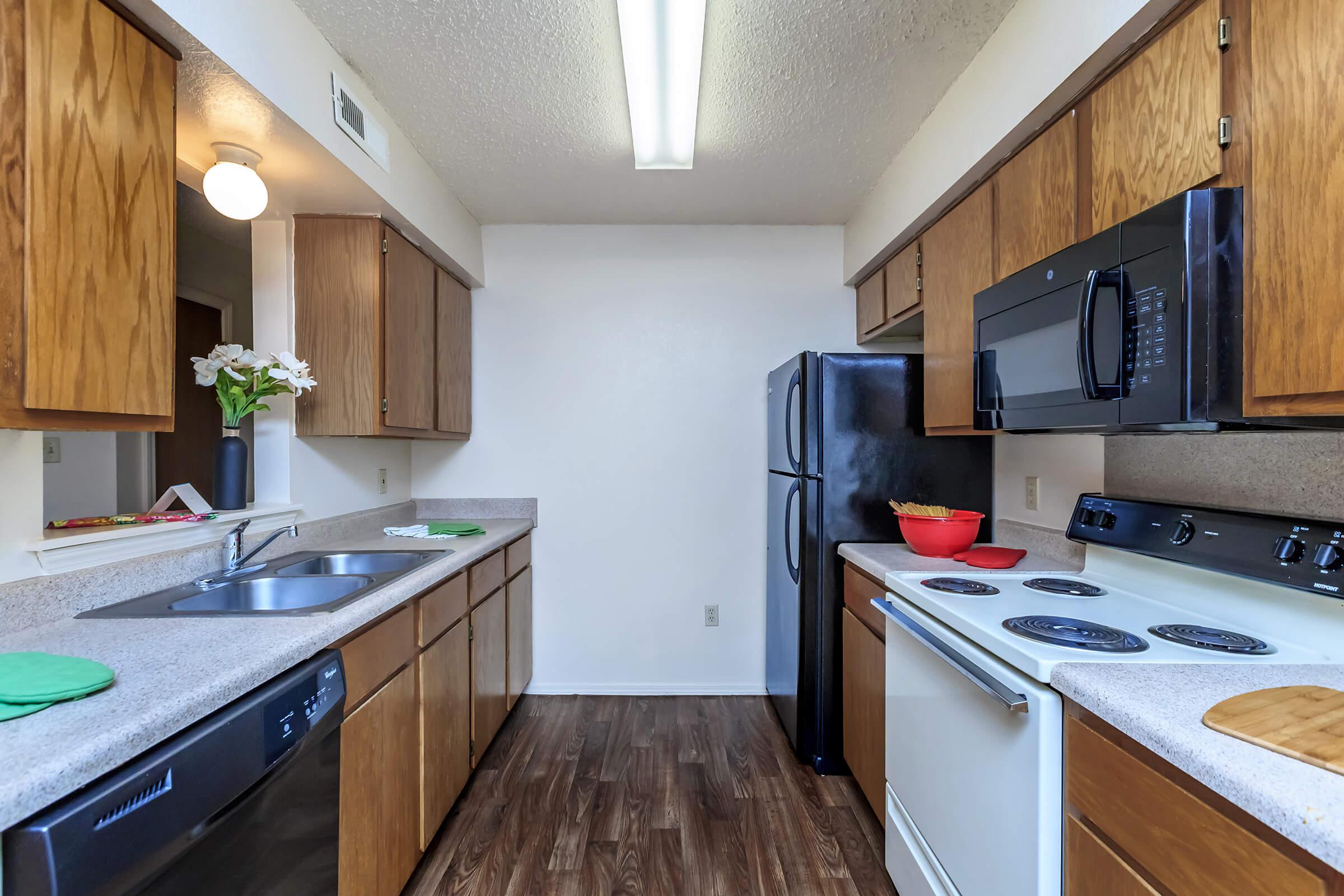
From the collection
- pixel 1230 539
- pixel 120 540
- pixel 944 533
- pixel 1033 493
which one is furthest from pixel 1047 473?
pixel 120 540

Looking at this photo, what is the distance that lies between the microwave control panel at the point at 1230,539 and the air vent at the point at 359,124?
236 centimetres

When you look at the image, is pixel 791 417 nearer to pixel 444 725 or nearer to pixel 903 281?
A: pixel 903 281

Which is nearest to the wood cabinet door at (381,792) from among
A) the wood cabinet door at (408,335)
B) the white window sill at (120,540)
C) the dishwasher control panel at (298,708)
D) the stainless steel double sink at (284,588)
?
the dishwasher control panel at (298,708)

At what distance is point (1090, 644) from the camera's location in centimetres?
110

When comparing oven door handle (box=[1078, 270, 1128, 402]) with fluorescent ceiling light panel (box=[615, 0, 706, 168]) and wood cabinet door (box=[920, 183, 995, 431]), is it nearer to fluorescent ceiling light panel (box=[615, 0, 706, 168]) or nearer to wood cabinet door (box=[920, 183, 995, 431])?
wood cabinet door (box=[920, 183, 995, 431])

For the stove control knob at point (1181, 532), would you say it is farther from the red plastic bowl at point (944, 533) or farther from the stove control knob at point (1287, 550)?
the red plastic bowl at point (944, 533)

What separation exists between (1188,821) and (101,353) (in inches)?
72.8

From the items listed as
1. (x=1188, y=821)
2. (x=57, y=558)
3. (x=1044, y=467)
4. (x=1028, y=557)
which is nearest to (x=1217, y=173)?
(x=1188, y=821)

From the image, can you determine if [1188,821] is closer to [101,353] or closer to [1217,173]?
[1217,173]

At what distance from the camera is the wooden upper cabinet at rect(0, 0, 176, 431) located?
0.99m

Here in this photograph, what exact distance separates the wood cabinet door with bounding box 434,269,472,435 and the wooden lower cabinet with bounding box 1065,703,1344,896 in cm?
249

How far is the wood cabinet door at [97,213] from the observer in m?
1.02

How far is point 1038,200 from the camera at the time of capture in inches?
62.4

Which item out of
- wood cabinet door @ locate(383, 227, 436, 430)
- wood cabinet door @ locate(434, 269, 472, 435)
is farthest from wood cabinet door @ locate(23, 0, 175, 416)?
wood cabinet door @ locate(434, 269, 472, 435)
